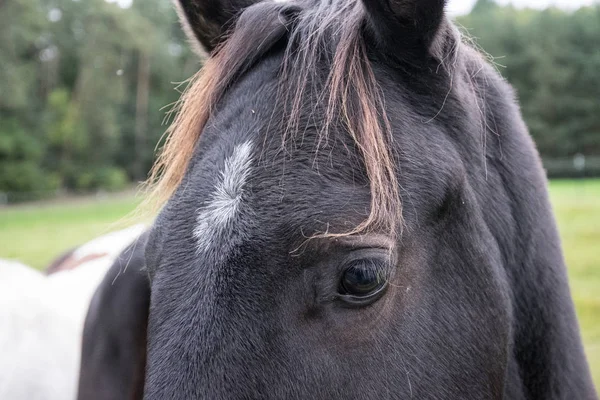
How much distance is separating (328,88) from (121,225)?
1.13 m

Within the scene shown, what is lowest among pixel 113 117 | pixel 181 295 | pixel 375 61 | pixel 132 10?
pixel 181 295

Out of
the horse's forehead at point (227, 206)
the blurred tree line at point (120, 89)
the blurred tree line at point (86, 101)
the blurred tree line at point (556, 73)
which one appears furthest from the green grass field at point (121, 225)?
the blurred tree line at point (556, 73)

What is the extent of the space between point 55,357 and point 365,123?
2.70 metres

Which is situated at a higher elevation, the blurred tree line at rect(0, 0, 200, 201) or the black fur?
the blurred tree line at rect(0, 0, 200, 201)

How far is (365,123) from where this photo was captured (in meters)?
1.62

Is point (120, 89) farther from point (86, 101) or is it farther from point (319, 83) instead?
point (319, 83)

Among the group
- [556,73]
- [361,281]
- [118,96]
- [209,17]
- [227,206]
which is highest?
[118,96]

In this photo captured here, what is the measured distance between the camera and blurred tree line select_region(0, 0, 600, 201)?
1298 inches

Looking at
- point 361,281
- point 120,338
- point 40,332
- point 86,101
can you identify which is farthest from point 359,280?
point 86,101

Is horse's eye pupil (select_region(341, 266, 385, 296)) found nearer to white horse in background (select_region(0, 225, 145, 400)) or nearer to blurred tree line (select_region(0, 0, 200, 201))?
white horse in background (select_region(0, 225, 145, 400))

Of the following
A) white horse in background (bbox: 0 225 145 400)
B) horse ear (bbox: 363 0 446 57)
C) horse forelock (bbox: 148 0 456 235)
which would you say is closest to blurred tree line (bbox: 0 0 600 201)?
white horse in background (bbox: 0 225 145 400)

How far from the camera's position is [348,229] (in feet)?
4.83

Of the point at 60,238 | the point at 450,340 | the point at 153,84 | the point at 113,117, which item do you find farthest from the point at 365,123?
the point at 153,84

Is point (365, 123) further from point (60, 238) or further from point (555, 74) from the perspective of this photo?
point (555, 74)
